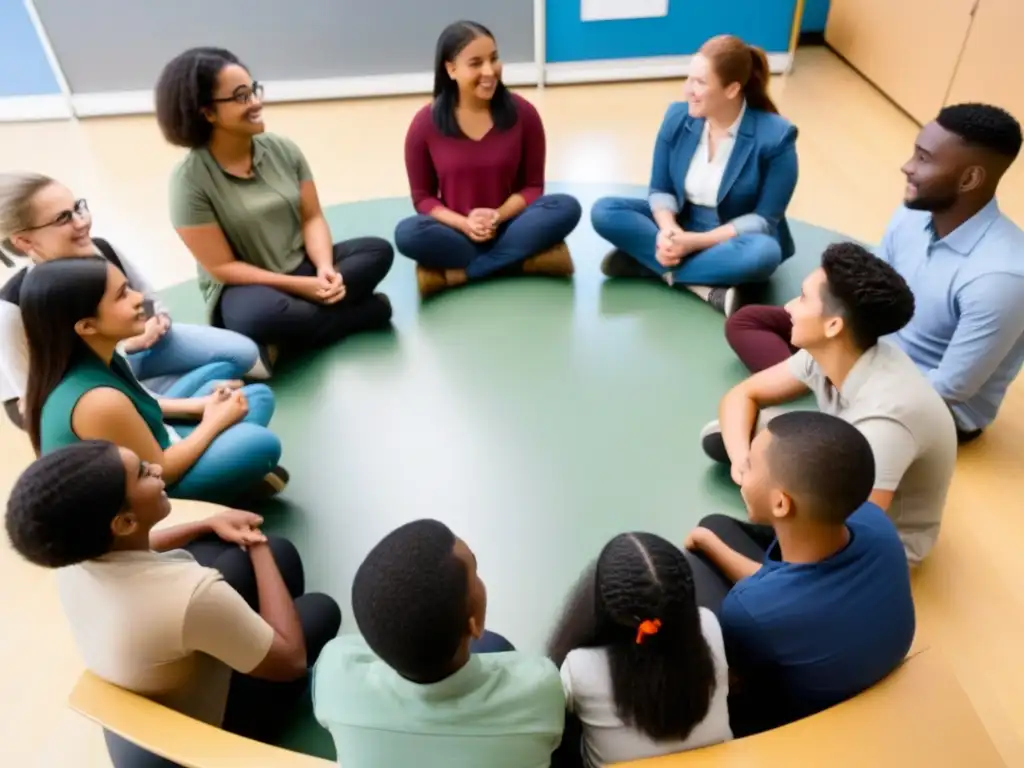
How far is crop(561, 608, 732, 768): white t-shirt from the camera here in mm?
1178

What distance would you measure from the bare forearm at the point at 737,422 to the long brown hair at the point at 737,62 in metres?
1.16

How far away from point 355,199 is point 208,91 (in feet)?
4.66

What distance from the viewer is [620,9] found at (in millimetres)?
4570

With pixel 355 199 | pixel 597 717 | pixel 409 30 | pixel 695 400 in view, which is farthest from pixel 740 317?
pixel 409 30

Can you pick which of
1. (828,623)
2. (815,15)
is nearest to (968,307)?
(828,623)

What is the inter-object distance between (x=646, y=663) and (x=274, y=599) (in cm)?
81

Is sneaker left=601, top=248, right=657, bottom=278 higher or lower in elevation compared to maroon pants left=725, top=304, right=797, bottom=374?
lower

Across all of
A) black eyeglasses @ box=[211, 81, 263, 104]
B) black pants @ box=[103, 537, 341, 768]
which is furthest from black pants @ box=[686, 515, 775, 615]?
black eyeglasses @ box=[211, 81, 263, 104]

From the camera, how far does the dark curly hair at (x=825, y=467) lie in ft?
4.04

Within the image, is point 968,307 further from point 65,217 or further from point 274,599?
point 65,217

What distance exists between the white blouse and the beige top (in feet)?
7.11

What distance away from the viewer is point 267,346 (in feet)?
8.52

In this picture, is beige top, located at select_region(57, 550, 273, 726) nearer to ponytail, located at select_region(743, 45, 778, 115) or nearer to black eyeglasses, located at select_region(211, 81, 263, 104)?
black eyeglasses, located at select_region(211, 81, 263, 104)

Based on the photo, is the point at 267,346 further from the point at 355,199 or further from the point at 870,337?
the point at 870,337
